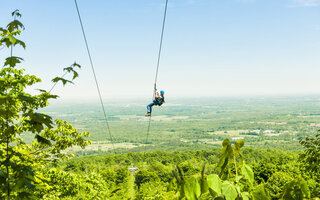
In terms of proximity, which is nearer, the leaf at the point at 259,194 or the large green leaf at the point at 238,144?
the leaf at the point at 259,194

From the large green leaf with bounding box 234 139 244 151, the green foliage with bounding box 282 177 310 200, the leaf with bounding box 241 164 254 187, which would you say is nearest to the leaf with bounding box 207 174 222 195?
the leaf with bounding box 241 164 254 187

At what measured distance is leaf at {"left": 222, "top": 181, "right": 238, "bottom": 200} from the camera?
4.80 ft

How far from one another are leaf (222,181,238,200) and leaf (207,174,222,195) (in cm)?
3

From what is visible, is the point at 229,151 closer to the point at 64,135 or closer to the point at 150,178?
the point at 64,135

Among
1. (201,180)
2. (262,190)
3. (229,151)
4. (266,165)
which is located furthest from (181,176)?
(266,165)

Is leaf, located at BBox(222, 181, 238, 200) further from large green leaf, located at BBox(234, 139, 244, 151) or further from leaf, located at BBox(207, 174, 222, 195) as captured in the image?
large green leaf, located at BBox(234, 139, 244, 151)

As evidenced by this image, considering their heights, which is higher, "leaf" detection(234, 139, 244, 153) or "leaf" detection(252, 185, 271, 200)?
"leaf" detection(234, 139, 244, 153)

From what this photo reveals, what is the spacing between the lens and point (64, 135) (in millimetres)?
8961

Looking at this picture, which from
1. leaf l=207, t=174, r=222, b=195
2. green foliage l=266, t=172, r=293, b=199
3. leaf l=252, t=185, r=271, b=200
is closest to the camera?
leaf l=207, t=174, r=222, b=195

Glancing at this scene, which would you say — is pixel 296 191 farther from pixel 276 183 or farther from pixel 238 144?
pixel 276 183

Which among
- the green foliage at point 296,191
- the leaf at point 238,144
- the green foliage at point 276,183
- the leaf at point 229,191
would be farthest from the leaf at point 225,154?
the green foliage at point 276,183

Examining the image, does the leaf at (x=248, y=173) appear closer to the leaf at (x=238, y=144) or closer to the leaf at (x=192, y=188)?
the leaf at (x=238, y=144)

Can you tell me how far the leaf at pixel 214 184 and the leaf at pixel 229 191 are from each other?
28mm

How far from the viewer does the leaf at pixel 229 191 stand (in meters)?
1.46
